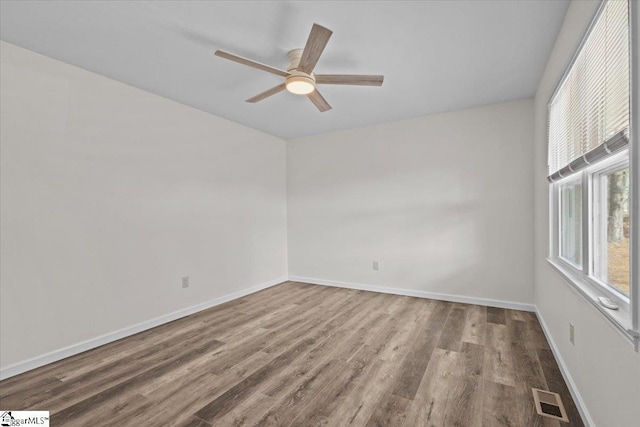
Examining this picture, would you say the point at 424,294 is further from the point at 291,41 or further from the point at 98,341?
the point at 98,341

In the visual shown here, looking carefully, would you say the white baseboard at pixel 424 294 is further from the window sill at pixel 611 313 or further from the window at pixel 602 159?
the window sill at pixel 611 313

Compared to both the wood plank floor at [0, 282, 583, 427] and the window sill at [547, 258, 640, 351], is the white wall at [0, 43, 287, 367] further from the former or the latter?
the window sill at [547, 258, 640, 351]

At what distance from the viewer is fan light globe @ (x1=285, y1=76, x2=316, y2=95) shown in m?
2.20

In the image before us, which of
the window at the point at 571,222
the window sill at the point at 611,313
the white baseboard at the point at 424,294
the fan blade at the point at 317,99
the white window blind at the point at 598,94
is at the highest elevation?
the fan blade at the point at 317,99

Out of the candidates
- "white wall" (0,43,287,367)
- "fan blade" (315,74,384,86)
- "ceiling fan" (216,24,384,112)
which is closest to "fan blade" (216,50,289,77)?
"ceiling fan" (216,24,384,112)

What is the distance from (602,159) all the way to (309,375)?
2.11m

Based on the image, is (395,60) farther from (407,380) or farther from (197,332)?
(197,332)

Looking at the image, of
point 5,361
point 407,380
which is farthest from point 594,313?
point 5,361

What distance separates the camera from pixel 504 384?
1938 millimetres

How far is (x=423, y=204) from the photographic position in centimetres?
391

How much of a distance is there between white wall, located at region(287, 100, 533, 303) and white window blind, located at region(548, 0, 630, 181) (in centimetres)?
139

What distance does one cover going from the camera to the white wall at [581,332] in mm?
1118

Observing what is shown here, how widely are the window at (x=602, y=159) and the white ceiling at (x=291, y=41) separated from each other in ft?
1.84

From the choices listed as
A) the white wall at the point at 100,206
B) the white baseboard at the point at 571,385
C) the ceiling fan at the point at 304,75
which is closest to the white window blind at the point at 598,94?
the ceiling fan at the point at 304,75
